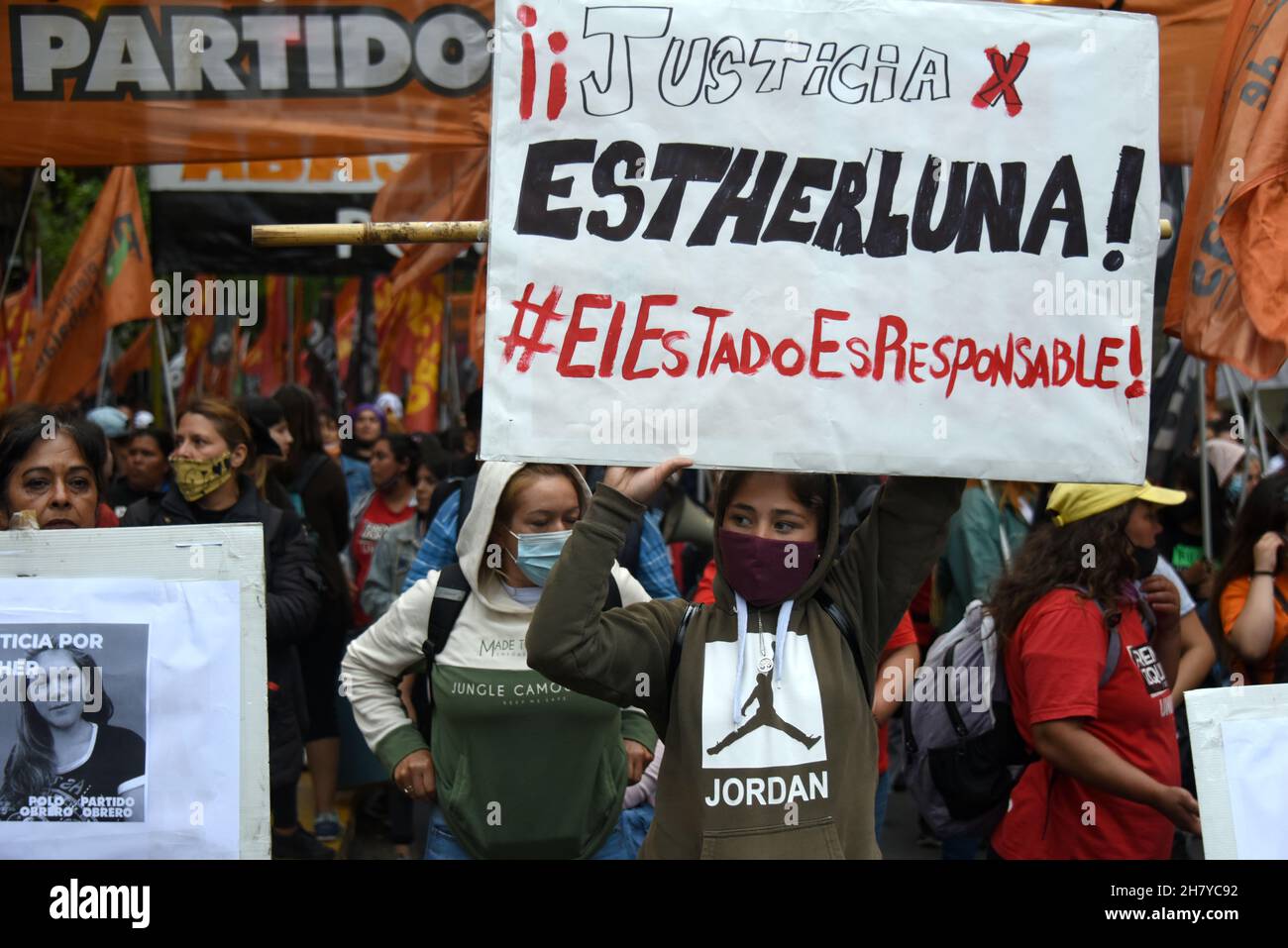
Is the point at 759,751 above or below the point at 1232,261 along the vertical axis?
below

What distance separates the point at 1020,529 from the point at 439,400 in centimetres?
713

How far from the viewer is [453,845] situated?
348 centimetres

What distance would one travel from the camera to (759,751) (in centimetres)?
260

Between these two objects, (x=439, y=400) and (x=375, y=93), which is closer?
(x=375, y=93)

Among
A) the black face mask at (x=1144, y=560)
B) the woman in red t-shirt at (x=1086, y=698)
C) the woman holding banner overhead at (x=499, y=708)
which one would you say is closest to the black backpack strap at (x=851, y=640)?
the woman holding banner overhead at (x=499, y=708)

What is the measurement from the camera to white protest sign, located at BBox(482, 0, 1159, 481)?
8.64 feet

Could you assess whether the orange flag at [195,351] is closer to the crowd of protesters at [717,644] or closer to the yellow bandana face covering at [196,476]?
the crowd of protesters at [717,644]

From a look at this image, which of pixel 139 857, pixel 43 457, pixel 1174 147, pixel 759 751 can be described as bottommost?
pixel 139 857

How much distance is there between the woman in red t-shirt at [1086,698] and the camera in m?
3.54

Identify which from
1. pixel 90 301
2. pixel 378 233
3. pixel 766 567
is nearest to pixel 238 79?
pixel 90 301

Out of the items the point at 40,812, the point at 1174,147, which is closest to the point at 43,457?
the point at 40,812

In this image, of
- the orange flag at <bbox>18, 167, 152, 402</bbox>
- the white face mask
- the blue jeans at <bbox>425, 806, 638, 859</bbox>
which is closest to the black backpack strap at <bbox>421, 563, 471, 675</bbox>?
the white face mask

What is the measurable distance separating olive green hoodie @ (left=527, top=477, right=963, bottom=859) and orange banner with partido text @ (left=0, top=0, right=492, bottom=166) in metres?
3.15

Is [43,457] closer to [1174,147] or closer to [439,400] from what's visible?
[1174,147]
